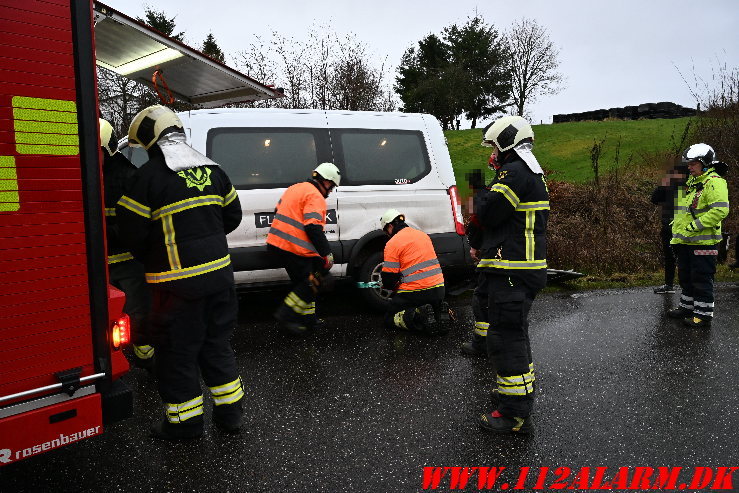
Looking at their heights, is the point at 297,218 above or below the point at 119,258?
above

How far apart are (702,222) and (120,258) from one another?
5.31 m

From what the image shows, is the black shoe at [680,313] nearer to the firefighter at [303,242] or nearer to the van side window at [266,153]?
the firefighter at [303,242]

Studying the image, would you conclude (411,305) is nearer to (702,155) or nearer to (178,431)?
(178,431)

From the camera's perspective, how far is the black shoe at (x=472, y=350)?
4625mm

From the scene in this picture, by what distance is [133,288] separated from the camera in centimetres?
370

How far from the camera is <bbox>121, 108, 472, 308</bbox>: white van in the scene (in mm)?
5262

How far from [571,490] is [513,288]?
1.13 metres

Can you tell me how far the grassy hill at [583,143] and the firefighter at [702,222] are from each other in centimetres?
1161

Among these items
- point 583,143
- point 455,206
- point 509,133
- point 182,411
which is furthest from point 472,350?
point 583,143

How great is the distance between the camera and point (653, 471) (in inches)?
115

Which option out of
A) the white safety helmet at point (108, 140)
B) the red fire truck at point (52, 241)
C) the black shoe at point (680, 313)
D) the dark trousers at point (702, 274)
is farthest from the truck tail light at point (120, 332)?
the black shoe at point (680, 313)

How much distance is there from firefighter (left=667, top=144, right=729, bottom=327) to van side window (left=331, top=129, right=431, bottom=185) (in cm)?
274

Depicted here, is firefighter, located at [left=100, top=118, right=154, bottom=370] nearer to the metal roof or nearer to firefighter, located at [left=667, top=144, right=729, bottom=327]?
the metal roof

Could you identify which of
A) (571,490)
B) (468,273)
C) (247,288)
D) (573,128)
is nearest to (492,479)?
(571,490)
